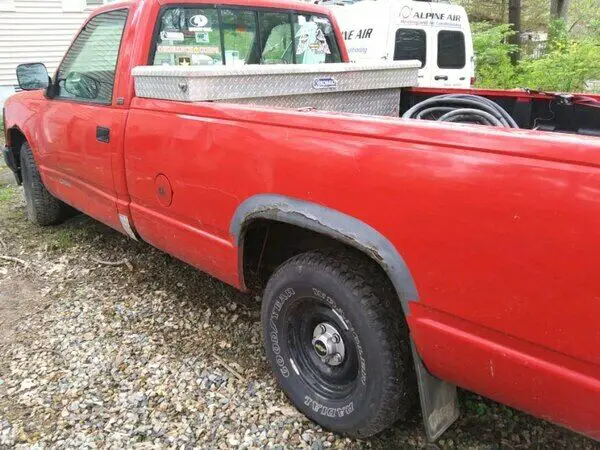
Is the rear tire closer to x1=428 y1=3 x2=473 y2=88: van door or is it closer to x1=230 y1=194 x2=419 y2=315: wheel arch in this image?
x1=230 y1=194 x2=419 y2=315: wheel arch

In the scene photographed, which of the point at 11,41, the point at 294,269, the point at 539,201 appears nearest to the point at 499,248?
the point at 539,201

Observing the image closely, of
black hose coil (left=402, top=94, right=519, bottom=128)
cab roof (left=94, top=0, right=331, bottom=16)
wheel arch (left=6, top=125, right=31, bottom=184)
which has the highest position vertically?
cab roof (left=94, top=0, right=331, bottom=16)

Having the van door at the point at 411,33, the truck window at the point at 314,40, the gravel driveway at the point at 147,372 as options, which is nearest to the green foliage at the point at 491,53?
the van door at the point at 411,33

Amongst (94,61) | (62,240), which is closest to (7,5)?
Result: (62,240)

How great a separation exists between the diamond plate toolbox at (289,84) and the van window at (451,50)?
6323 mm

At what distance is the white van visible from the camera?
8.71 m

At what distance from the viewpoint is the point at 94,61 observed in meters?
3.73

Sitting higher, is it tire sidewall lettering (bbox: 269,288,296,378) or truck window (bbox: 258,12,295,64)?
truck window (bbox: 258,12,295,64)

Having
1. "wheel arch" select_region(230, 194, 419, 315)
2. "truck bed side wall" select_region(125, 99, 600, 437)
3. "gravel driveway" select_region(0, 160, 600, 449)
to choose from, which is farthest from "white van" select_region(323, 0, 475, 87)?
"truck bed side wall" select_region(125, 99, 600, 437)

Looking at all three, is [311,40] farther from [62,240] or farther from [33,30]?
[33,30]

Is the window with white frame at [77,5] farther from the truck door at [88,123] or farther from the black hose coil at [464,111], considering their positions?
the black hose coil at [464,111]

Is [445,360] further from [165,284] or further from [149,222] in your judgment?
[165,284]

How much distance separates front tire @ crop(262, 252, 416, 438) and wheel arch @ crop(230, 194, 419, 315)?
0.16 meters

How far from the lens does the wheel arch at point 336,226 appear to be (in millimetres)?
1868
